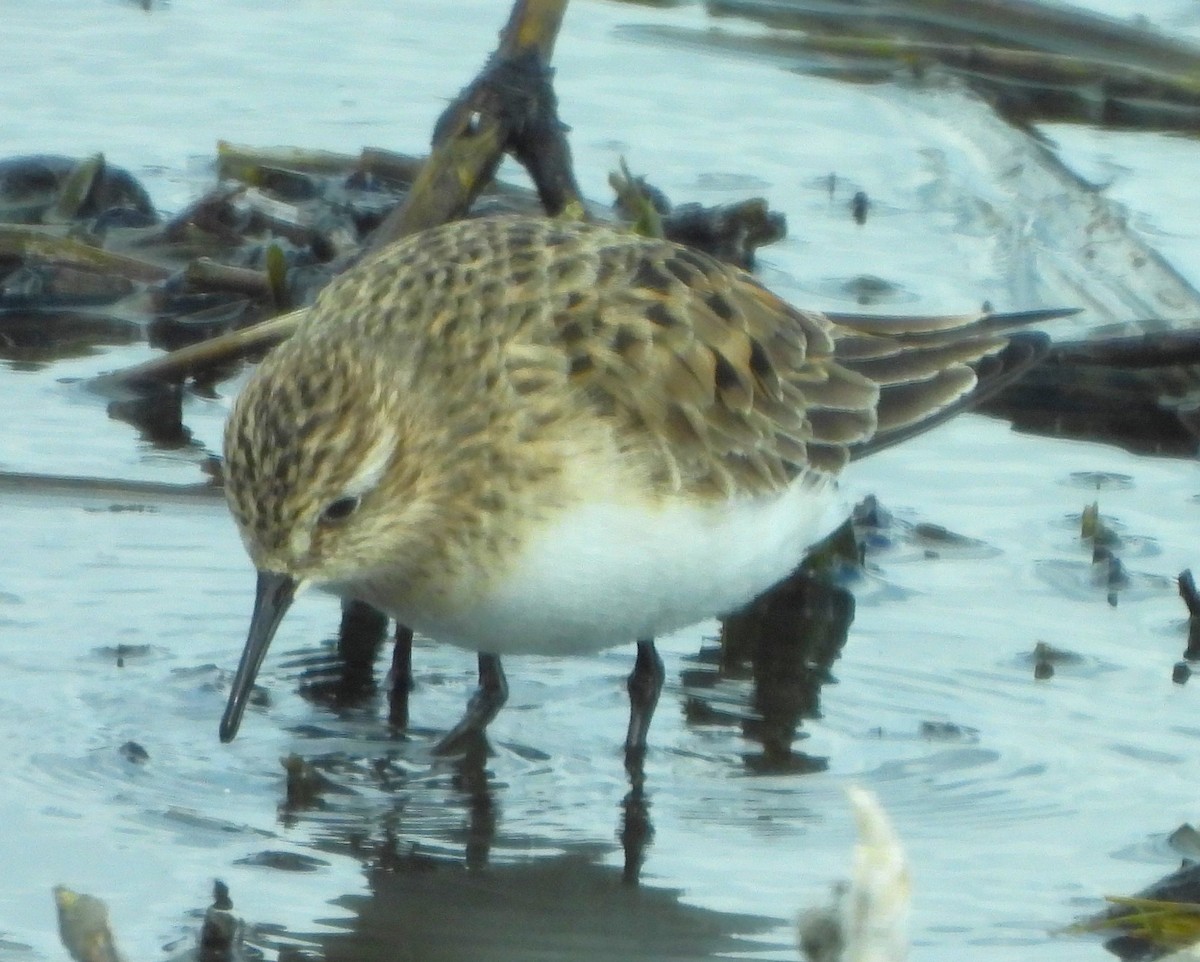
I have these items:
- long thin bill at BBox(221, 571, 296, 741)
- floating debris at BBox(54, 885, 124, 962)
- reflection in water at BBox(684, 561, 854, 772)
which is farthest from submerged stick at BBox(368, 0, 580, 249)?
floating debris at BBox(54, 885, 124, 962)

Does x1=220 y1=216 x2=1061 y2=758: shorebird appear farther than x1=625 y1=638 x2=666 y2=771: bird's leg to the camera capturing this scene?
No

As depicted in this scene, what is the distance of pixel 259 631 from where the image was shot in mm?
4801

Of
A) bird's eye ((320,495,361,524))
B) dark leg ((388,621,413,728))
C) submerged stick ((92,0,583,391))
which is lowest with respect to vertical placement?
dark leg ((388,621,413,728))

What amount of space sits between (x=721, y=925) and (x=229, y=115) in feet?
16.3

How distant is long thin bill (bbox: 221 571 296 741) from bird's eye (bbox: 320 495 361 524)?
136 mm

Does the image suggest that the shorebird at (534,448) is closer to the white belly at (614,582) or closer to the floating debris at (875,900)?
the white belly at (614,582)

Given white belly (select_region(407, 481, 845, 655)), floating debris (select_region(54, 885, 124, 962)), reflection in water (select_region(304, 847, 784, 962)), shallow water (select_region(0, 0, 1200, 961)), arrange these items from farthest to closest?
white belly (select_region(407, 481, 845, 655)), shallow water (select_region(0, 0, 1200, 961)), reflection in water (select_region(304, 847, 784, 962)), floating debris (select_region(54, 885, 124, 962))

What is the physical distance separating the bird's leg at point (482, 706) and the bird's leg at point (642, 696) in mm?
277

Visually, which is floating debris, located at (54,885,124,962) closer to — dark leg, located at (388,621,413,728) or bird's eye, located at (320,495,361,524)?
bird's eye, located at (320,495,361,524)

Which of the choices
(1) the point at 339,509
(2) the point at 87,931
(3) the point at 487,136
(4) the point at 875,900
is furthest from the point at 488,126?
(4) the point at 875,900

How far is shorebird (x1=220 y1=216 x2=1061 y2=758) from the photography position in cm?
484

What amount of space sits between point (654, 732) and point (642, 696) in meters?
0.12

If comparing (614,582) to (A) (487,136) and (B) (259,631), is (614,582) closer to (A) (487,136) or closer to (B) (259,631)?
(B) (259,631)

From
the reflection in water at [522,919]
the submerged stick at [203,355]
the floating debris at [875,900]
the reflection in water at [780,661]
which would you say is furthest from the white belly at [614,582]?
the floating debris at [875,900]
